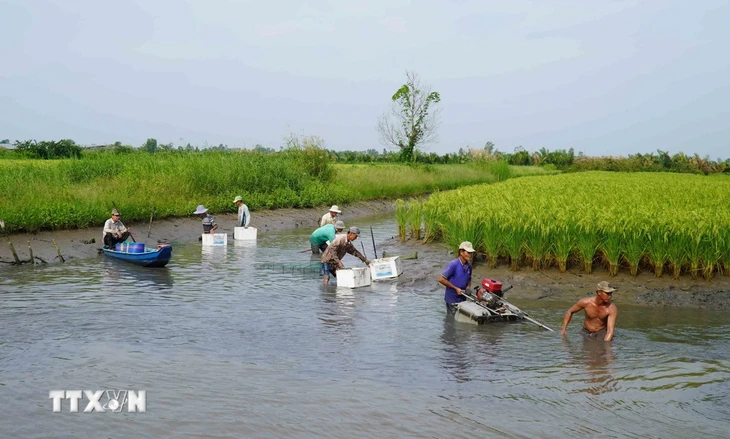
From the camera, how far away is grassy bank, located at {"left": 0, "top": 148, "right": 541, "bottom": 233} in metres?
20.5

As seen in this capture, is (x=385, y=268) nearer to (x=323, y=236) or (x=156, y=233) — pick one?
(x=323, y=236)

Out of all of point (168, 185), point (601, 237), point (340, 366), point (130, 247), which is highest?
point (168, 185)

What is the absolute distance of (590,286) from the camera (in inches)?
551

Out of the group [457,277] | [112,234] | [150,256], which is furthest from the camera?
[112,234]

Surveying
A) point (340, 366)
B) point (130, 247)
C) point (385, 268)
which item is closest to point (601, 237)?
point (385, 268)

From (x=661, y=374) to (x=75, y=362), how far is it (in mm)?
7286

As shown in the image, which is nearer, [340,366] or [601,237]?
[340,366]

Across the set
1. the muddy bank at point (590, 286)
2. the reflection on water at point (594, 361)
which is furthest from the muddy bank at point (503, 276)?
the reflection on water at point (594, 361)

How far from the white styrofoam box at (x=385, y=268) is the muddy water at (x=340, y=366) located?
1.07 feet

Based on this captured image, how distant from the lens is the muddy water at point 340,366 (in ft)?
23.8

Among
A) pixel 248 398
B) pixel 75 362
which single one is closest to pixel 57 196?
pixel 75 362

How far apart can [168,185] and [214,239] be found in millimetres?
6645

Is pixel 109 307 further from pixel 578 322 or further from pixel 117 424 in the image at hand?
pixel 578 322

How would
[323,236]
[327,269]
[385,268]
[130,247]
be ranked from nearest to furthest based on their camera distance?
[385,268] → [327,269] → [130,247] → [323,236]
